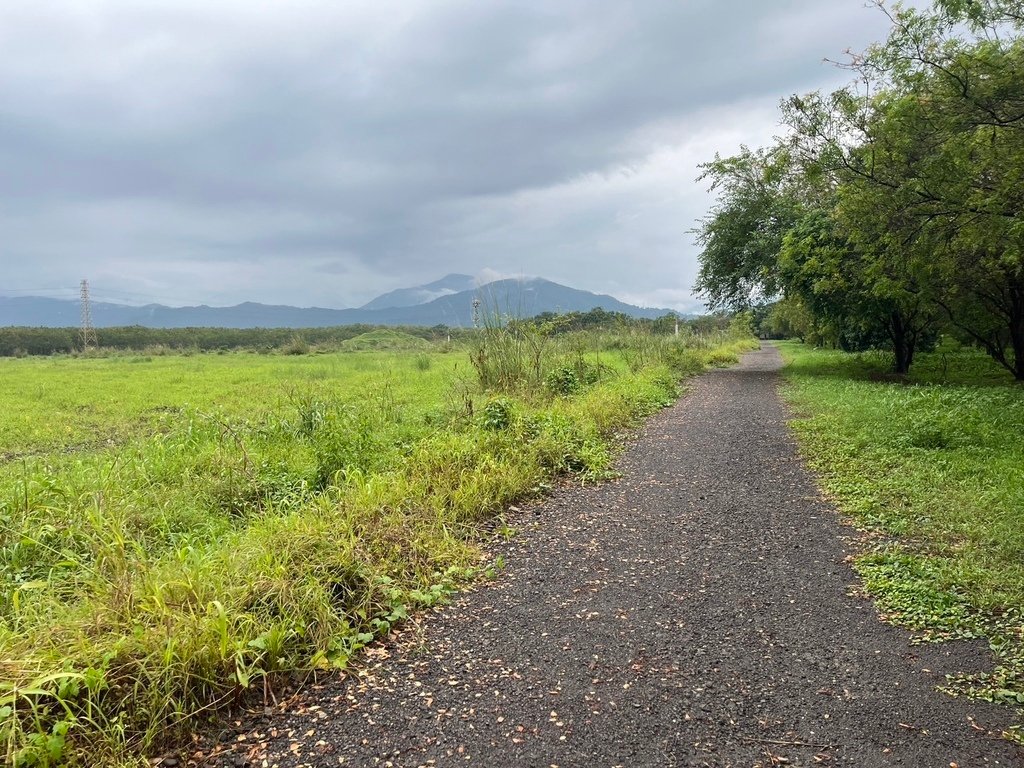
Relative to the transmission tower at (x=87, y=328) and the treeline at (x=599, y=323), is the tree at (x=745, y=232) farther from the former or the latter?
the transmission tower at (x=87, y=328)

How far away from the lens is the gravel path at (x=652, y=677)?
2355mm

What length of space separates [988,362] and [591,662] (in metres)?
23.4

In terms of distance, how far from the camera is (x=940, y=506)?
479 cm

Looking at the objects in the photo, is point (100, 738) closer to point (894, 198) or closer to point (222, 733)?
point (222, 733)

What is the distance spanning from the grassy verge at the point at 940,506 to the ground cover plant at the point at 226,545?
2.59 m

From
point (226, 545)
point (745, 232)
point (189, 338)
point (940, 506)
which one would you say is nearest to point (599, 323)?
point (745, 232)

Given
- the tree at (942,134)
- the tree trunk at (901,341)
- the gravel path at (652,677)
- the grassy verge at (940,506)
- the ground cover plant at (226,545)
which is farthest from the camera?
the tree trunk at (901,341)

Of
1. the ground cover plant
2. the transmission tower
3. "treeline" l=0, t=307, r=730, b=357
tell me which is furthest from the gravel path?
the transmission tower

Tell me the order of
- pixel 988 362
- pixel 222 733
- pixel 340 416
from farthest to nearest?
pixel 988 362 < pixel 340 416 < pixel 222 733

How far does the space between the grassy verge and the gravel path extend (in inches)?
7.4

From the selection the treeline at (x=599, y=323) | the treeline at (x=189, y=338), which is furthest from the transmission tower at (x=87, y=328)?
the treeline at (x=599, y=323)

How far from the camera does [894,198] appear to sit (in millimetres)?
8633

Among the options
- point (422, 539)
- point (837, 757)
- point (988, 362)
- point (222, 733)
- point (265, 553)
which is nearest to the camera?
point (837, 757)

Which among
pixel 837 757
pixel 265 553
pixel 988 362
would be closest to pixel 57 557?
pixel 265 553
